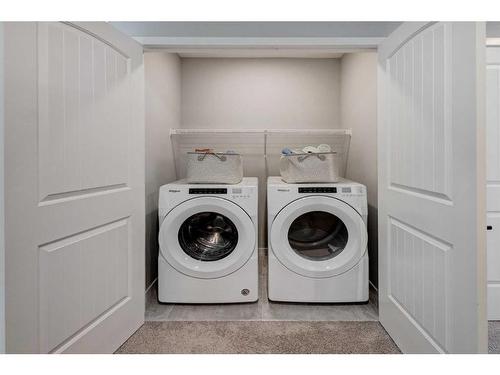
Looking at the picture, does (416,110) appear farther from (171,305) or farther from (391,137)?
(171,305)

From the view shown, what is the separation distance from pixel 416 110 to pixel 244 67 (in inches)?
81.9

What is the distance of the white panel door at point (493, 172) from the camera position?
65.6 inches

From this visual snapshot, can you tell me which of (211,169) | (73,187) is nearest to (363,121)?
(211,169)

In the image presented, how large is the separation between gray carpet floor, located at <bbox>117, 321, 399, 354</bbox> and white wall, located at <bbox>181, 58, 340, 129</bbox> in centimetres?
191

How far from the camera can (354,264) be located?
6.31 feet

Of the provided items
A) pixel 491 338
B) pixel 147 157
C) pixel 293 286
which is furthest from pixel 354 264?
pixel 147 157

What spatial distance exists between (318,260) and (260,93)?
179 centimetres

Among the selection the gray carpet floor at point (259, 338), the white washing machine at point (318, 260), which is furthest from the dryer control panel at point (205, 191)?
the gray carpet floor at point (259, 338)

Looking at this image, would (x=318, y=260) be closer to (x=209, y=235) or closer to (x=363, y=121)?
(x=209, y=235)

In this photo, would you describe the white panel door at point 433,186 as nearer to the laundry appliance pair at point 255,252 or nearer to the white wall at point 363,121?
the laundry appliance pair at point 255,252

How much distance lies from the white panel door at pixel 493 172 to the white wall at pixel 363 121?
→ 64 cm

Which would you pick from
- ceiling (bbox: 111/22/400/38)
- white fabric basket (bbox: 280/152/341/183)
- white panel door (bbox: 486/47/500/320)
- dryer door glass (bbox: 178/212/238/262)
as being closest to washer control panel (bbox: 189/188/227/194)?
dryer door glass (bbox: 178/212/238/262)

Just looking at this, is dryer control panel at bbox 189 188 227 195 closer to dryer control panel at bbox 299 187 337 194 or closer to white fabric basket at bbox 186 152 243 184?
white fabric basket at bbox 186 152 243 184

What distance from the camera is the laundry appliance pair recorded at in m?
1.92
